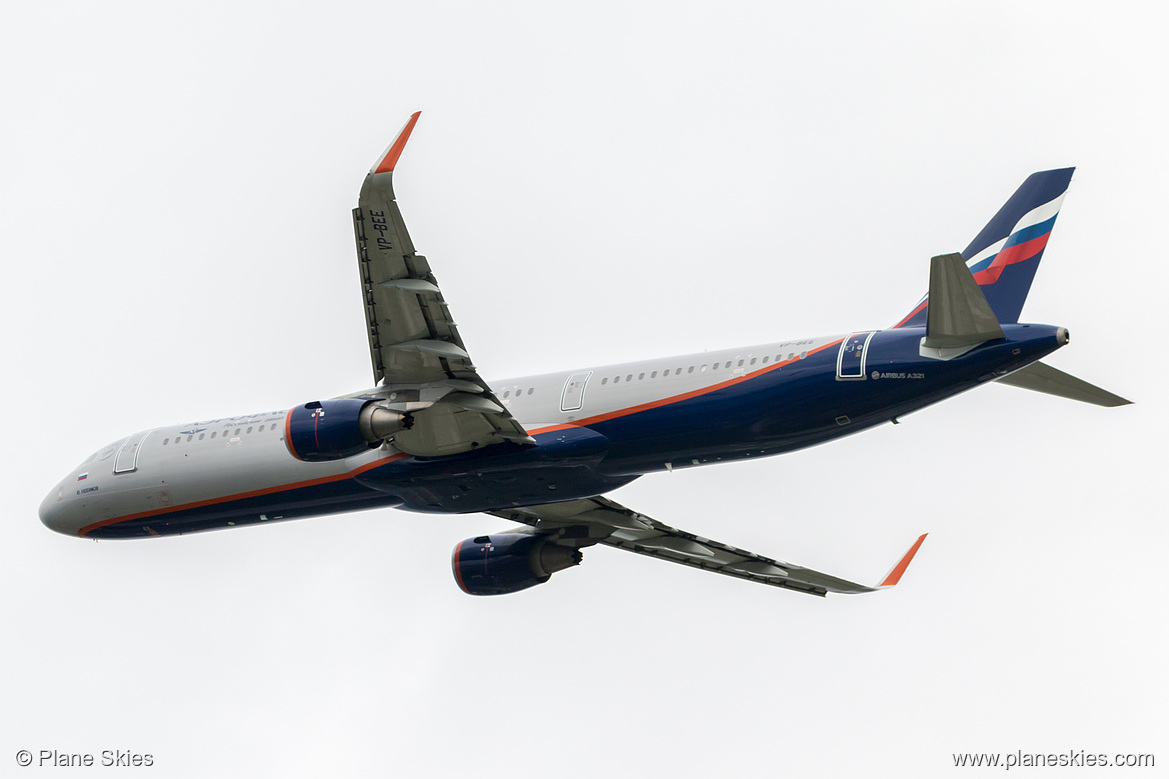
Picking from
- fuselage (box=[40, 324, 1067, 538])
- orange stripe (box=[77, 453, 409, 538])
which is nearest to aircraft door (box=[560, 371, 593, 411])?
fuselage (box=[40, 324, 1067, 538])

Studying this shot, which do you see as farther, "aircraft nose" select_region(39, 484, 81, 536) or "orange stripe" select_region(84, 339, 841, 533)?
"aircraft nose" select_region(39, 484, 81, 536)

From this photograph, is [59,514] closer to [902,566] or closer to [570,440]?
[570,440]

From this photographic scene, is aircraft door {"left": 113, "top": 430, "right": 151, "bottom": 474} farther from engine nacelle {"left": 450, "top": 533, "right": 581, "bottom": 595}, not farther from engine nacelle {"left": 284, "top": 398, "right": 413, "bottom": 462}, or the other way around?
engine nacelle {"left": 450, "top": 533, "right": 581, "bottom": 595}

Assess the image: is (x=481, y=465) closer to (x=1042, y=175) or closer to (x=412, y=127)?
(x=412, y=127)

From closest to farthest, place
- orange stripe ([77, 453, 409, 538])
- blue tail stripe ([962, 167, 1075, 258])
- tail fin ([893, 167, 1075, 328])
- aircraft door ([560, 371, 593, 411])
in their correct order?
tail fin ([893, 167, 1075, 328])
blue tail stripe ([962, 167, 1075, 258])
aircraft door ([560, 371, 593, 411])
orange stripe ([77, 453, 409, 538])

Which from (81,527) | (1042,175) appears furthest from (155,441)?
(1042,175)

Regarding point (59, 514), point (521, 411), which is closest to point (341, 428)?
point (521, 411)

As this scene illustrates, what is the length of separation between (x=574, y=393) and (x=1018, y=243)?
8974 mm

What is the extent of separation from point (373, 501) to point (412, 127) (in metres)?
10.4

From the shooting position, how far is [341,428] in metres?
26.1

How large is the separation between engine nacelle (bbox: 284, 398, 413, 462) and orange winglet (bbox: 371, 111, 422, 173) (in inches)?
208

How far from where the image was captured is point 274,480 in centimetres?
3006

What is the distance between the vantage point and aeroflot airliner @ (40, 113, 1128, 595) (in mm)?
24125

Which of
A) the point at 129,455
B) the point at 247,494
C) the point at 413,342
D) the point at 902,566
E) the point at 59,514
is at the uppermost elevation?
the point at 413,342
